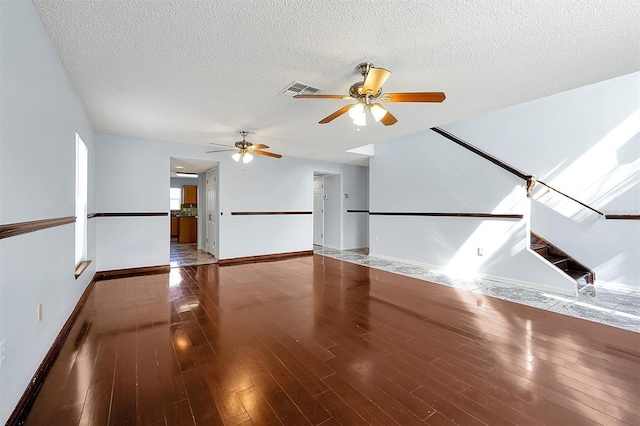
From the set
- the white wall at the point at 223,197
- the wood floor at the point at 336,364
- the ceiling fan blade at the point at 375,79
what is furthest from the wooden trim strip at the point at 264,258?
the ceiling fan blade at the point at 375,79

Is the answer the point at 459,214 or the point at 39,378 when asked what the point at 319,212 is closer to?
Answer: the point at 459,214

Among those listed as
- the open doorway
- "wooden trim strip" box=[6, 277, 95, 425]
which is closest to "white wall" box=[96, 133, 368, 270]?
the open doorway

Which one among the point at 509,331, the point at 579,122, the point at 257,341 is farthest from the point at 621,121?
the point at 257,341

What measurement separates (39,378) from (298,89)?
307 cm

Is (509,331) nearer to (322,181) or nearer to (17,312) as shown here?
(17,312)

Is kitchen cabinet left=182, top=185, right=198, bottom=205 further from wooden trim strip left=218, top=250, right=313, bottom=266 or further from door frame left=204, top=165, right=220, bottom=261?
wooden trim strip left=218, top=250, right=313, bottom=266

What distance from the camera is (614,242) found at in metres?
3.92

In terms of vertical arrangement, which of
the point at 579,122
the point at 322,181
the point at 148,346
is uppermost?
the point at 579,122

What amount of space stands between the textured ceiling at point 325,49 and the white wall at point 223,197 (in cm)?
152

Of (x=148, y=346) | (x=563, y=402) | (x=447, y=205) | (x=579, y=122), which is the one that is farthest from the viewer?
(x=447, y=205)

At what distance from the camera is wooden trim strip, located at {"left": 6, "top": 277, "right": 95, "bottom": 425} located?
1.47 meters

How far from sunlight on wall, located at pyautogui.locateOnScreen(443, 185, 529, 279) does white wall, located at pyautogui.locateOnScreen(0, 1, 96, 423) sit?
202 inches

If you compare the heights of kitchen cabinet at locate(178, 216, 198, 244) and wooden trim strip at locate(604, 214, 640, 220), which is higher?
wooden trim strip at locate(604, 214, 640, 220)

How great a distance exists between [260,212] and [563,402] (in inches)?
212
